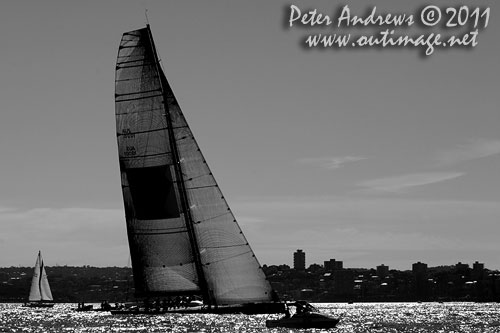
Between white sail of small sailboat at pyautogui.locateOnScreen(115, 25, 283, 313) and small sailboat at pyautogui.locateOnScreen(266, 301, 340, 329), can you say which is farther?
small sailboat at pyautogui.locateOnScreen(266, 301, 340, 329)

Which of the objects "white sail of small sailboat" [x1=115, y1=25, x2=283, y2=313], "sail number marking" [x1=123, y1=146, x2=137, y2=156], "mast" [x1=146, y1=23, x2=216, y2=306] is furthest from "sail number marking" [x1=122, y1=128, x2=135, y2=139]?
"mast" [x1=146, y1=23, x2=216, y2=306]

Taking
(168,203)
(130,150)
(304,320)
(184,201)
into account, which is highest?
(130,150)

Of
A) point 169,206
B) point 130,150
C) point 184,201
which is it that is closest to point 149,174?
point 130,150

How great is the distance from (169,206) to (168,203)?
23 cm

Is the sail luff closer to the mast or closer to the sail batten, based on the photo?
the sail batten

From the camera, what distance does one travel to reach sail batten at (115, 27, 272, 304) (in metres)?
71.2

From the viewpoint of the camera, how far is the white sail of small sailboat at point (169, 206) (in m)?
71.1

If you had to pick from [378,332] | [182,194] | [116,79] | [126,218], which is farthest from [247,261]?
[378,332]

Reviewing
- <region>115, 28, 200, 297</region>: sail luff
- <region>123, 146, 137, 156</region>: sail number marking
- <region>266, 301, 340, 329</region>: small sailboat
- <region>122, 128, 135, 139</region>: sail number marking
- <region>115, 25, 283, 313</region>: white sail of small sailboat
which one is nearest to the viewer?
<region>115, 25, 283, 313</region>: white sail of small sailboat

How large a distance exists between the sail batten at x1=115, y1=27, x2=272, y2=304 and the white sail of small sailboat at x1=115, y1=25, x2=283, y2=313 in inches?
2.7

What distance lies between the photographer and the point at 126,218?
7775 cm

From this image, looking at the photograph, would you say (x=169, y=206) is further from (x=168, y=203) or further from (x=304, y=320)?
(x=304, y=320)

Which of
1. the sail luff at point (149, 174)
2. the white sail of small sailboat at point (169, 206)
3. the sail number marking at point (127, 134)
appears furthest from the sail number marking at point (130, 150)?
the sail number marking at point (127, 134)

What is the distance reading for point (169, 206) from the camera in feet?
249
